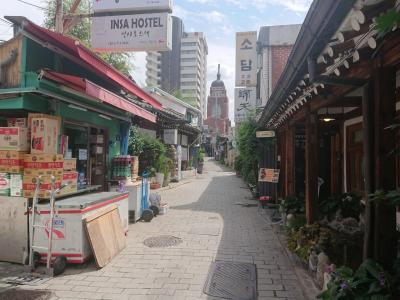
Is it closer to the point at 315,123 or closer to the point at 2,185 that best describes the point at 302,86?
the point at 315,123

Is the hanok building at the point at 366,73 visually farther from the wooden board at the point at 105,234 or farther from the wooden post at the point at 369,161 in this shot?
the wooden board at the point at 105,234

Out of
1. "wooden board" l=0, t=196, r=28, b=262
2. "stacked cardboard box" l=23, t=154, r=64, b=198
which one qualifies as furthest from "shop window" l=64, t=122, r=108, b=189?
"wooden board" l=0, t=196, r=28, b=262

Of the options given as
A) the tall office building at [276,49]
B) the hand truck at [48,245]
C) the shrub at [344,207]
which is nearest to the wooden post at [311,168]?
the shrub at [344,207]

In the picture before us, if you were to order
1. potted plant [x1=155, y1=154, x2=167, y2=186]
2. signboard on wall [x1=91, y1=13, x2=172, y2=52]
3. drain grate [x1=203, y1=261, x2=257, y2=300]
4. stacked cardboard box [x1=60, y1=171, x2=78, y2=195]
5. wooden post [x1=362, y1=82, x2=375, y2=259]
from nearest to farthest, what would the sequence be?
wooden post [x1=362, y1=82, x2=375, y2=259]
drain grate [x1=203, y1=261, x2=257, y2=300]
stacked cardboard box [x1=60, y1=171, x2=78, y2=195]
signboard on wall [x1=91, y1=13, x2=172, y2=52]
potted plant [x1=155, y1=154, x2=167, y2=186]

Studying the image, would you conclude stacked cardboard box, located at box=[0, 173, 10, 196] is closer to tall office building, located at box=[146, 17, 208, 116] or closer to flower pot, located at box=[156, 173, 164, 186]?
flower pot, located at box=[156, 173, 164, 186]

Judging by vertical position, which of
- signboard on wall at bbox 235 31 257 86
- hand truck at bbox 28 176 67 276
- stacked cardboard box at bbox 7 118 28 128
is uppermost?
signboard on wall at bbox 235 31 257 86

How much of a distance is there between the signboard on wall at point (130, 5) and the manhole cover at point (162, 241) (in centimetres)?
537

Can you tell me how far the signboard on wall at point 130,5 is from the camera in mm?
8070

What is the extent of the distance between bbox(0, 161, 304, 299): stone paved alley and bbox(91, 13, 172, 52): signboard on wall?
14.8 ft

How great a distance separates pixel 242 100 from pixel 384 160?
13819 mm

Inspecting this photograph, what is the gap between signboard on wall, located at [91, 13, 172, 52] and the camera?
26.3 feet

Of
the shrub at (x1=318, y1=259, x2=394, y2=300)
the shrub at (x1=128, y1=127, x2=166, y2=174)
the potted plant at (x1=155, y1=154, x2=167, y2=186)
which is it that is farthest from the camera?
the potted plant at (x1=155, y1=154, x2=167, y2=186)

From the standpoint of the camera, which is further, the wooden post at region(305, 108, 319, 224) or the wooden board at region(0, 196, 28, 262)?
the wooden post at region(305, 108, 319, 224)

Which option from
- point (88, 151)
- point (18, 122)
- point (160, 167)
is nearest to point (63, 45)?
point (18, 122)
